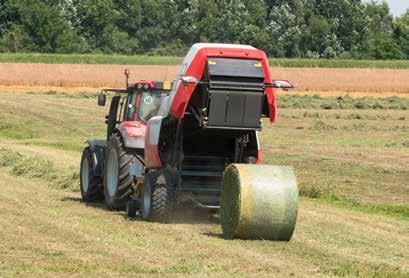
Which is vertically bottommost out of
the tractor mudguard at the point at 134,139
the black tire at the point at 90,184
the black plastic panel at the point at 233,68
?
the black tire at the point at 90,184

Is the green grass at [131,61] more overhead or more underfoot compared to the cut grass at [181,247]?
more underfoot

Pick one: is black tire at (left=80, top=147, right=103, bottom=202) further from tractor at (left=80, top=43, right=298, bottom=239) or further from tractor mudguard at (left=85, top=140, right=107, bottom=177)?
tractor at (left=80, top=43, right=298, bottom=239)

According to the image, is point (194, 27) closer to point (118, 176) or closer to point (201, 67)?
point (118, 176)

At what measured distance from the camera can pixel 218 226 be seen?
16.7 meters

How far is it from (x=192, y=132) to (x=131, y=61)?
65340 millimetres

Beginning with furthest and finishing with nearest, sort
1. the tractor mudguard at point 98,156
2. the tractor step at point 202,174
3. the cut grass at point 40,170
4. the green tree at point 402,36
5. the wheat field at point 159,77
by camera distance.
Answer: the green tree at point 402,36, the wheat field at point 159,77, the cut grass at point 40,170, the tractor mudguard at point 98,156, the tractor step at point 202,174

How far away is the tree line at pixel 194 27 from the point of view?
9231 centimetres

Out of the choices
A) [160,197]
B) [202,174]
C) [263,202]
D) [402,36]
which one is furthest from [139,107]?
[402,36]

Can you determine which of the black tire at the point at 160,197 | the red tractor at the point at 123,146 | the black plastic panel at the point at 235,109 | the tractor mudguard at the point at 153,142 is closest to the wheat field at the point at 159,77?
the red tractor at the point at 123,146

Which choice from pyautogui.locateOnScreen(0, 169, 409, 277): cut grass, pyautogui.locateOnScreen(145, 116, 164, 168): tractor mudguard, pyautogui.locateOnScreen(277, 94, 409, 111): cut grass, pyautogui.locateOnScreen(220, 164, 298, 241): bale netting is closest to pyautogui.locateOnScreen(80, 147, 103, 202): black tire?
pyautogui.locateOnScreen(0, 169, 409, 277): cut grass

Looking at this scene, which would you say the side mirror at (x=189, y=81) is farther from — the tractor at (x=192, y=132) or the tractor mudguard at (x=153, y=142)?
the tractor mudguard at (x=153, y=142)

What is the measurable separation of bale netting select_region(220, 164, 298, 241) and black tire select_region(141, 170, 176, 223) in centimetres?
224

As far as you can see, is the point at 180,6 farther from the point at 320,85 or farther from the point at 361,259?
the point at 361,259

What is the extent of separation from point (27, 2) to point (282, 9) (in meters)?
23.7
